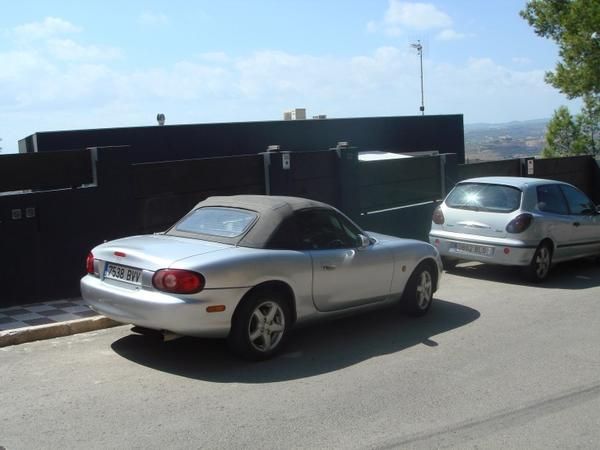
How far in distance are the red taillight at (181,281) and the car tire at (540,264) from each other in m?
6.25

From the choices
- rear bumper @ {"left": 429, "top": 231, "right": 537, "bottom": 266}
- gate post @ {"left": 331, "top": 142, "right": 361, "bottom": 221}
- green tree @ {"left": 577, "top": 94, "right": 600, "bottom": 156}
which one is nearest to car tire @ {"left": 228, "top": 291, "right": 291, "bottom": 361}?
rear bumper @ {"left": 429, "top": 231, "right": 537, "bottom": 266}

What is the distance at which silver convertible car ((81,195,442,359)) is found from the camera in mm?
6113

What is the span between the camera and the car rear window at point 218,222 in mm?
6988

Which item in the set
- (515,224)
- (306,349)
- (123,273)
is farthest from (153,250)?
(515,224)

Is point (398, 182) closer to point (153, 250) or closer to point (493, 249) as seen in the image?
point (493, 249)

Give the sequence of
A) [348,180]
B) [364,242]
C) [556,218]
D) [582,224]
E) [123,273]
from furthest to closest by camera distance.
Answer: [348,180], [582,224], [556,218], [364,242], [123,273]

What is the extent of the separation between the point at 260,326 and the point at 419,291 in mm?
2551

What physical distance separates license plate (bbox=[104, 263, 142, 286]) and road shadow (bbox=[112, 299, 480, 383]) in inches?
29.8

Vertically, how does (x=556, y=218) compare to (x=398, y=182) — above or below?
below

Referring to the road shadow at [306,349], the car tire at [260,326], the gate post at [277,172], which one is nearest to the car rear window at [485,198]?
the gate post at [277,172]

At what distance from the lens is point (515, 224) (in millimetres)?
10656

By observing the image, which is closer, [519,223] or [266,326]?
[266,326]

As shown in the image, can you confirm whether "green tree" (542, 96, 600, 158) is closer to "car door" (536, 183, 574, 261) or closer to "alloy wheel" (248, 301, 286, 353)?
"car door" (536, 183, 574, 261)

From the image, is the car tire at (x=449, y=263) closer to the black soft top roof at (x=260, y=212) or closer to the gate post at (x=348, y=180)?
the gate post at (x=348, y=180)
